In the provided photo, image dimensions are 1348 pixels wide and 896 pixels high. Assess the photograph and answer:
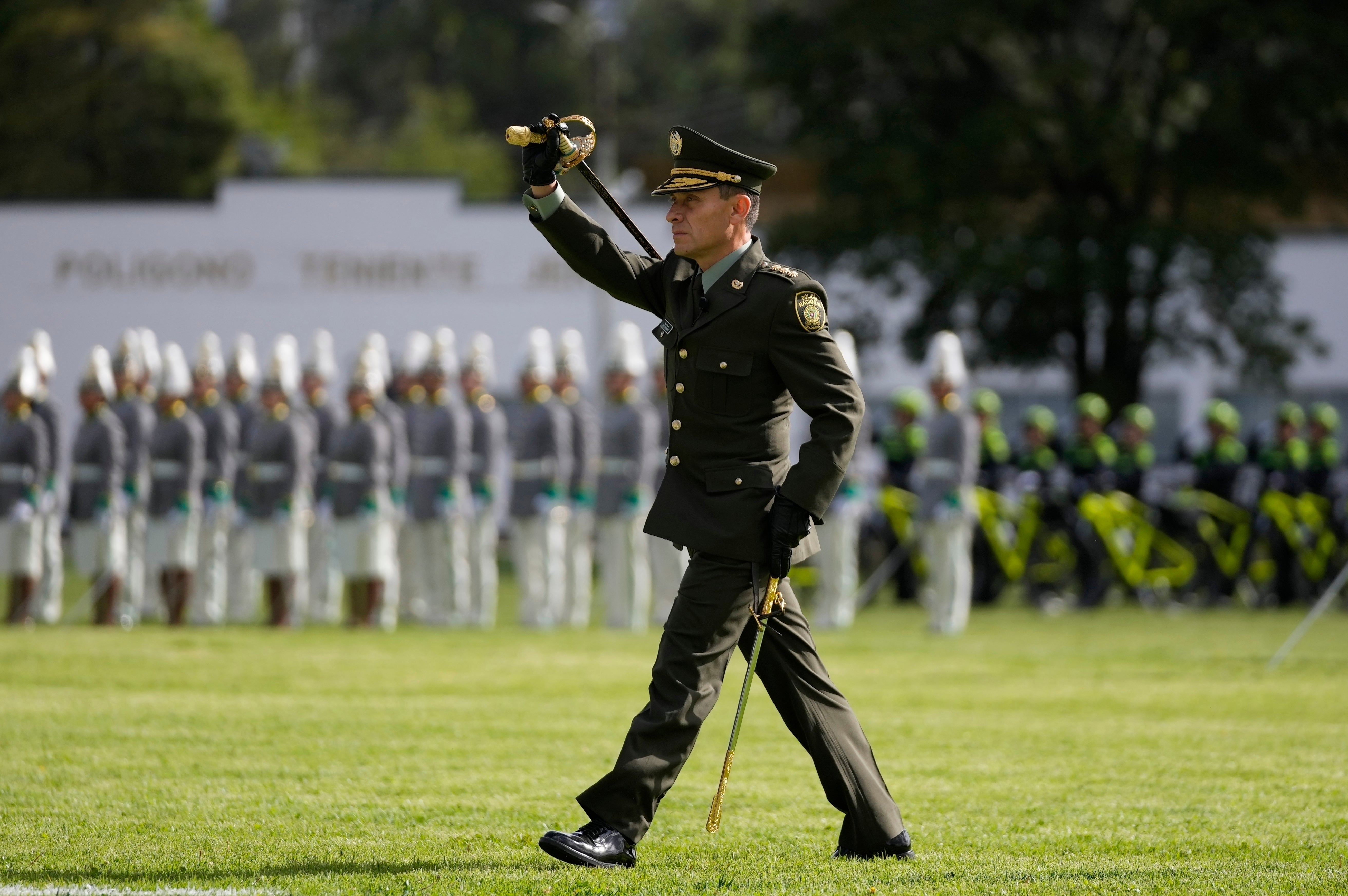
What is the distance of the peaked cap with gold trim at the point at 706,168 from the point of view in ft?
19.1

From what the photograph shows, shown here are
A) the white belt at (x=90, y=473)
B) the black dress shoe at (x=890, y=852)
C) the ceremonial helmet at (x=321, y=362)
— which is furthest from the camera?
the ceremonial helmet at (x=321, y=362)

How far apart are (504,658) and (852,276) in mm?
14173

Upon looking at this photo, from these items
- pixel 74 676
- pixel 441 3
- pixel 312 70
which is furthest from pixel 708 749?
pixel 312 70

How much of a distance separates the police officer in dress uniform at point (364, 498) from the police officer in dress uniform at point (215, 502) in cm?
93

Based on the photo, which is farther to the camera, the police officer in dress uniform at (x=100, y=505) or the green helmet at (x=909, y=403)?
the green helmet at (x=909, y=403)

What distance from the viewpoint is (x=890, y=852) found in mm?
5883

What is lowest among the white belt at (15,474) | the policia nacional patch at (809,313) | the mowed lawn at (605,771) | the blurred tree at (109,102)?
the mowed lawn at (605,771)

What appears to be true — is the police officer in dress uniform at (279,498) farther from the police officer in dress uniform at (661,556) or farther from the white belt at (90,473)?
the police officer in dress uniform at (661,556)

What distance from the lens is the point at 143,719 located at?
357 inches

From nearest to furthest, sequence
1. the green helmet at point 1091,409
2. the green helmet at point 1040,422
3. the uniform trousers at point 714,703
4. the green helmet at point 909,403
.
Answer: the uniform trousers at point 714,703 → the green helmet at point 909,403 → the green helmet at point 1091,409 → the green helmet at point 1040,422

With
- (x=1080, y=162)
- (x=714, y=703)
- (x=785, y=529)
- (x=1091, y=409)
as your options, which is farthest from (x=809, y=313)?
(x=1080, y=162)

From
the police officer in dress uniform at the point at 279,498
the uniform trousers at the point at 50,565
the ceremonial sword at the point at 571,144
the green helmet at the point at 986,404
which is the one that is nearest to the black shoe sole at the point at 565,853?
the ceremonial sword at the point at 571,144

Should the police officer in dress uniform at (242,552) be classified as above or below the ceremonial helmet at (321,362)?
below

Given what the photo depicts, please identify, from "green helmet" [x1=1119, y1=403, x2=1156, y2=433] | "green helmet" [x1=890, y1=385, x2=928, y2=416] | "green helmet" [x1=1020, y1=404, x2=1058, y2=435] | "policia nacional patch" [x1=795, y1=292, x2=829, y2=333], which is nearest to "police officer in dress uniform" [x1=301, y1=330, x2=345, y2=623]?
"green helmet" [x1=890, y1=385, x2=928, y2=416]
